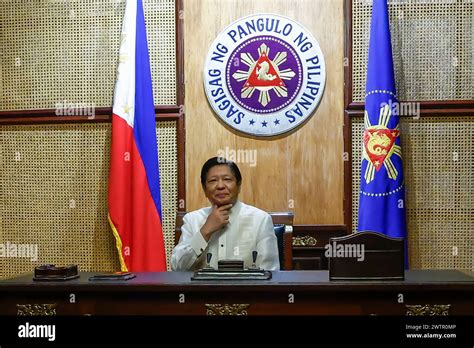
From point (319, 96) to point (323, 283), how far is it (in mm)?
2097

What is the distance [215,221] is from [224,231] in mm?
106

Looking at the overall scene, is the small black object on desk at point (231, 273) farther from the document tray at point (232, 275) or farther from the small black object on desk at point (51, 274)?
the small black object on desk at point (51, 274)

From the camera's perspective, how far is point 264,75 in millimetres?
4277

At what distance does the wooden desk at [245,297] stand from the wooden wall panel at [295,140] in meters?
1.74

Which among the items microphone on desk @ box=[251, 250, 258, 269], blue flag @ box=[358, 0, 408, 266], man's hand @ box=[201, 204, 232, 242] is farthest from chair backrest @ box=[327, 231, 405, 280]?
blue flag @ box=[358, 0, 408, 266]

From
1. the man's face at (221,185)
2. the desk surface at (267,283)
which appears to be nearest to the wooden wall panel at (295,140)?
the man's face at (221,185)

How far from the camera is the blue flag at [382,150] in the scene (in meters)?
3.95

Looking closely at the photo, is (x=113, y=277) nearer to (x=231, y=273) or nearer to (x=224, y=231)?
(x=231, y=273)

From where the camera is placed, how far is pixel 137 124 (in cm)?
413

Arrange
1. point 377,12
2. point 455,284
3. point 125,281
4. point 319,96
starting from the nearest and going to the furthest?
1. point 455,284
2. point 125,281
3. point 377,12
4. point 319,96

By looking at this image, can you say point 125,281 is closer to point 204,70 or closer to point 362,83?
point 204,70

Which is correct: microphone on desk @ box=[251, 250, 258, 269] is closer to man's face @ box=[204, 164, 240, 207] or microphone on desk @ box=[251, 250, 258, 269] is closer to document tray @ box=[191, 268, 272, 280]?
document tray @ box=[191, 268, 272, 280]

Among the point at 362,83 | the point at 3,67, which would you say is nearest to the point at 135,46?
the point at 3,67

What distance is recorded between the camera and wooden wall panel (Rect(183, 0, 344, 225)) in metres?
4.26
